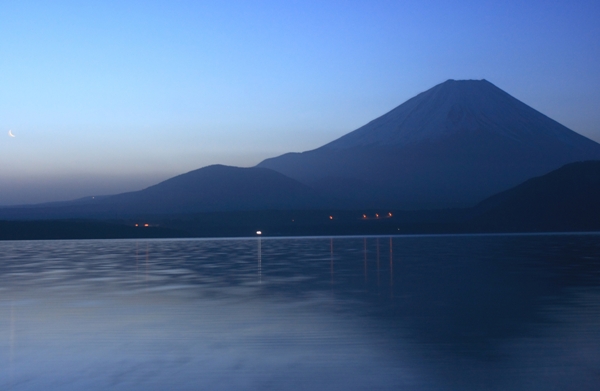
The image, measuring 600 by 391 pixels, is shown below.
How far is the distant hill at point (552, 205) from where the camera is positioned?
369ft

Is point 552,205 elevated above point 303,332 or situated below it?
above

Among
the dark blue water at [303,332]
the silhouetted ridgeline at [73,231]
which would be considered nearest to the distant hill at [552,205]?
the silhouetted ridgeline at [73,231]

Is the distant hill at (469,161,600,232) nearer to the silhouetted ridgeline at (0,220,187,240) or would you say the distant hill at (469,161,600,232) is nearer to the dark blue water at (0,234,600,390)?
the silhouetted ridgeline at (0,220,187,240)

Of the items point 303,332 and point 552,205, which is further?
point 552,205

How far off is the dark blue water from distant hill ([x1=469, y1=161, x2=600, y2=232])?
95326mm

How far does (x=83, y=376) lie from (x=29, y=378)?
0.62 meters

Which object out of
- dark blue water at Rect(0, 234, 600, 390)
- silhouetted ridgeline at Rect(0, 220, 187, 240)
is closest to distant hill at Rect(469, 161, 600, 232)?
silhouetted ridgeline at Rect(0, 220, 187, 240)

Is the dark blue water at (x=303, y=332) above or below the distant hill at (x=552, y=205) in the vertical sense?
below

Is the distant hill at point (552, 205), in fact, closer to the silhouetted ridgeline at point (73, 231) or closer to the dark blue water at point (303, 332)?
the silhouetted ridgeline at point (73, 231)

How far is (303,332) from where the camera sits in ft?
37.5

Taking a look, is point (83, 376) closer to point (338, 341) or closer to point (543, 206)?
point (338, 341)

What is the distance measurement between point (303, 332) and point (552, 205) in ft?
385

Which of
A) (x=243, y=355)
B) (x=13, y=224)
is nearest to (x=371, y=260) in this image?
(x=243, y=355)

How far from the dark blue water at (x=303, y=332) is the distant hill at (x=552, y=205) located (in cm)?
9533
